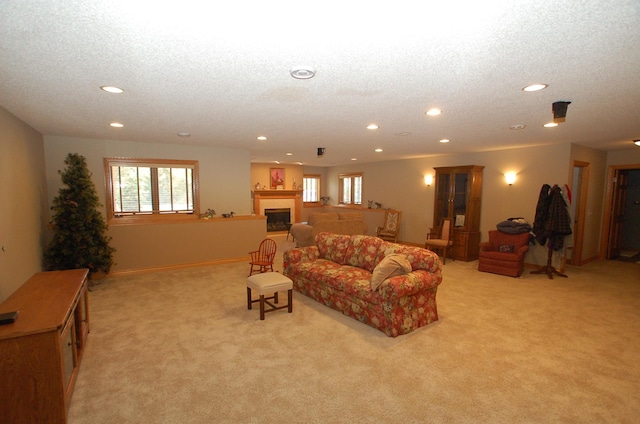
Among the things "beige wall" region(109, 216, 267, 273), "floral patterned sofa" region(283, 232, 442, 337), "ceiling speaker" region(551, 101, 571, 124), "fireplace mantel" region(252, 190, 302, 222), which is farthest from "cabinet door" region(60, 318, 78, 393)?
"fireplace mantel" region(252, 190, 302, 222)

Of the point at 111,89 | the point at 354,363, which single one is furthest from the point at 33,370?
the point at 354,363

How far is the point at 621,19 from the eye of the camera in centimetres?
156

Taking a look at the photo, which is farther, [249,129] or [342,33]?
[249,129]

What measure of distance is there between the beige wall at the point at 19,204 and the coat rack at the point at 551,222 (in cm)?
Result: 748

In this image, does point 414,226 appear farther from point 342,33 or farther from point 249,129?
point 342,33

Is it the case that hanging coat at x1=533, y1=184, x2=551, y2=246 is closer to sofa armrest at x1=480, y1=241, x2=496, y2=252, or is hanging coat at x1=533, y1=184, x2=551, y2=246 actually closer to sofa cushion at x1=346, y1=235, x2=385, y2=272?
sofa armrest at x1=480, y1=241, x2=496, y2=252

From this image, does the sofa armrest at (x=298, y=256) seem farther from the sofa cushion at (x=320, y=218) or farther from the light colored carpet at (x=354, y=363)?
the sofa cushion at (x=320, y=218)

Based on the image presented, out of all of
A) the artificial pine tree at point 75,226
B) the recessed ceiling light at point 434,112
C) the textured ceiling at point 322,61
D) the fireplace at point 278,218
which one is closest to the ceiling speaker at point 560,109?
the textured ceiling at point 322,61

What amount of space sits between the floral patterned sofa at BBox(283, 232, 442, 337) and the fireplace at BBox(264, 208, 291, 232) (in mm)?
5977

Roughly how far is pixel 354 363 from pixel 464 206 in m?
5.35

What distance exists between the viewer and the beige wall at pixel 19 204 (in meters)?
3.23

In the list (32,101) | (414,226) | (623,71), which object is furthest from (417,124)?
(414,226)

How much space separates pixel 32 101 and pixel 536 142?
23.2 feet

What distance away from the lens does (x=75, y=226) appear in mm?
4660
